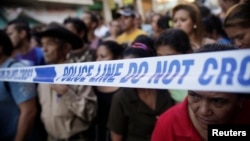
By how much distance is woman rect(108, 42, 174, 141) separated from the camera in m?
2.09

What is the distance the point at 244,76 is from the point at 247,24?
1.15 metres

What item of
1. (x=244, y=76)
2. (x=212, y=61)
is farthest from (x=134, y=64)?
(x=244, y=76)

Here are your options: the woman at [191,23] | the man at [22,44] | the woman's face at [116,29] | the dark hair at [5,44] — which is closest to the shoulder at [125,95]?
the dark hair at [5,44]

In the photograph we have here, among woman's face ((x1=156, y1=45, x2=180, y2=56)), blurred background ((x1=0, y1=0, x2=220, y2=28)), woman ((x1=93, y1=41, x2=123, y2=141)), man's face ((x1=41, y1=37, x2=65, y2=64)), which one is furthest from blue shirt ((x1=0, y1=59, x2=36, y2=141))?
blurred background ((x1=0, y1=0, x2=220, y2=28))

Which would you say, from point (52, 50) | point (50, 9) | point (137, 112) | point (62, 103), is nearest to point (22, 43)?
point (52, 50)

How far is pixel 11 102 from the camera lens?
7.81 feet

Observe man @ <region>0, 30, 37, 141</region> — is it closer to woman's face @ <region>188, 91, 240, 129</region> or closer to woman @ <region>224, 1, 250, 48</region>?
woman's face @ <region>188, 91, 240, 129</region>

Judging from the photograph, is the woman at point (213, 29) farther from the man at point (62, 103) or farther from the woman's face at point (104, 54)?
the man at point (62, 103)

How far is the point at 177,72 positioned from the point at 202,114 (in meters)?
0.35

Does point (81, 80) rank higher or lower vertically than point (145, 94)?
higher

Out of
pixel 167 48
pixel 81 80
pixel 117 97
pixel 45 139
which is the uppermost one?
pixel 167 48

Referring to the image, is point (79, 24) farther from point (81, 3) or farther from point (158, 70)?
point (81, 3)

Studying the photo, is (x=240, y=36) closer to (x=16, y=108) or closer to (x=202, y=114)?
(x=202, y=114)

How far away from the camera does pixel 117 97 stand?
224cm
